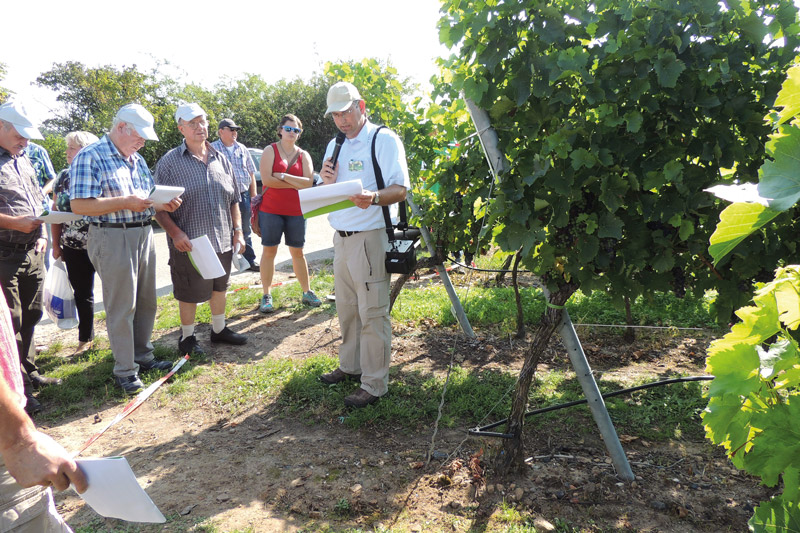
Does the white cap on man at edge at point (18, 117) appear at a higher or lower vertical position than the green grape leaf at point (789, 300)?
higher

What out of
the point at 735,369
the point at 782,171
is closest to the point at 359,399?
the point at 735,369

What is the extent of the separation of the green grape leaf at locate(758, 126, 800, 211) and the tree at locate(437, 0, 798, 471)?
1524 millimetres

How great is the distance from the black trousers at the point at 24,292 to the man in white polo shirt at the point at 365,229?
2455 mm

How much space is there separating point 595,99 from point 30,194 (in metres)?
4.23

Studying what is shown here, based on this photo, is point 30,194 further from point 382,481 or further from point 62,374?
point 382,481

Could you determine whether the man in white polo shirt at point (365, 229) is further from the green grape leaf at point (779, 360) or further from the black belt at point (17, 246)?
the green grape leaf at point (779, 360)

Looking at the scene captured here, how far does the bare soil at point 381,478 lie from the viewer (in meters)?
2.82

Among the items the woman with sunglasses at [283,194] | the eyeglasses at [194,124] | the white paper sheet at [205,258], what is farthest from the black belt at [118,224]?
the woman with sunglasses at [283,194]

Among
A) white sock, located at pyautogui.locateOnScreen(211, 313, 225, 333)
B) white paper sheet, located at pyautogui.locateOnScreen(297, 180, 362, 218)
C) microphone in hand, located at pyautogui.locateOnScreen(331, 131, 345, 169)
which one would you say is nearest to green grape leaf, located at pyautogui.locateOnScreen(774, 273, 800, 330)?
white paper sheet, located at pyautogui.locateOnScreen(297, 180, 362, 218)

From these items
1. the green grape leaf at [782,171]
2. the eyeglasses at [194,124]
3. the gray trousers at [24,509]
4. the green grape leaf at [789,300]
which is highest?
the eyeglasses at [194,124]

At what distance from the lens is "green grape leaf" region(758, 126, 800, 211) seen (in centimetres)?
82

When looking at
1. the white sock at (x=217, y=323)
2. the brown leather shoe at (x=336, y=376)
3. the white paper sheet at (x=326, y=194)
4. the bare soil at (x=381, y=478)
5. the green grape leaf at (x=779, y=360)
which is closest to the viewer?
the green grape leaf at (x=779, y=360)

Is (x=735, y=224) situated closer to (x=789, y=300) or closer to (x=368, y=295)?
(x=789, y=300)

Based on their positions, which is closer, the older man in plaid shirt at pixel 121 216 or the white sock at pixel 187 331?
the older man in plaid shirt at pixel 121 216
